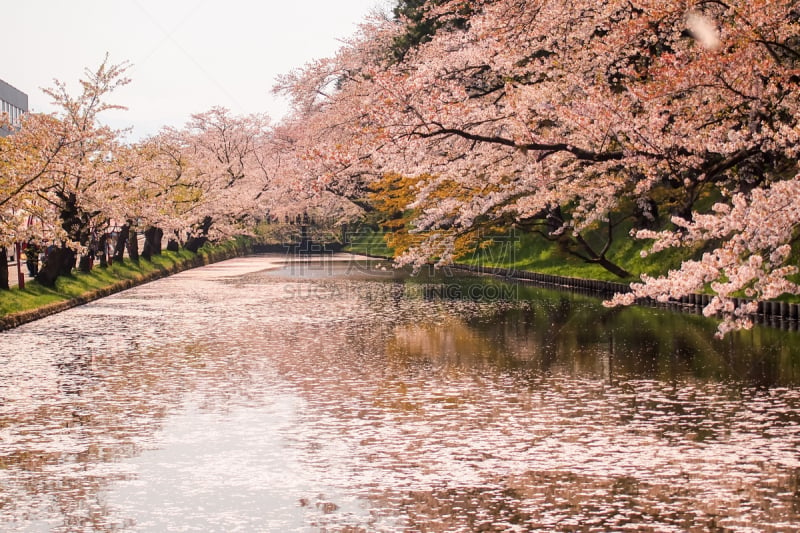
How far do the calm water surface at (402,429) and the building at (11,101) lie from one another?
87.3 metres

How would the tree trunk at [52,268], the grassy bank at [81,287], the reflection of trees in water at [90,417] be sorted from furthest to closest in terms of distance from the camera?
the tree trunk at [52,268] < the grassy bank at [81,287] < the reflection of trees in water at [90,417]

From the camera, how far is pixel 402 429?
10438 mm

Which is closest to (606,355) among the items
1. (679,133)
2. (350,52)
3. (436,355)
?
(436,355)

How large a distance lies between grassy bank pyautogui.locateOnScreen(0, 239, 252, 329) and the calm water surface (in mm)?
3389

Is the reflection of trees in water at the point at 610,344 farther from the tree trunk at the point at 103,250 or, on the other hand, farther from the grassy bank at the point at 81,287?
the tree trunk at the point at 103,250

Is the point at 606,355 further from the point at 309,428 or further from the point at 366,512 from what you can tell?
the point at 366,512

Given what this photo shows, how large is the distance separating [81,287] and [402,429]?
24.3m

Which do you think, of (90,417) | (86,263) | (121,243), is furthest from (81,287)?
(90,417)

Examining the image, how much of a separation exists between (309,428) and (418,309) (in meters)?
16.1

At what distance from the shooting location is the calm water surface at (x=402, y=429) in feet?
24.1

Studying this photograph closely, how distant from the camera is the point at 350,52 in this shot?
5897cm

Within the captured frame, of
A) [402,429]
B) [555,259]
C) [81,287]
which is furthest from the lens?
[555,259]

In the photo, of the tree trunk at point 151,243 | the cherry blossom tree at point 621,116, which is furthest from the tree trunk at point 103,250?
the cherry blossom tree at point 621,116

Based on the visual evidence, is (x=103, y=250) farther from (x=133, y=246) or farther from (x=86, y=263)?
(x=133, y=246)
